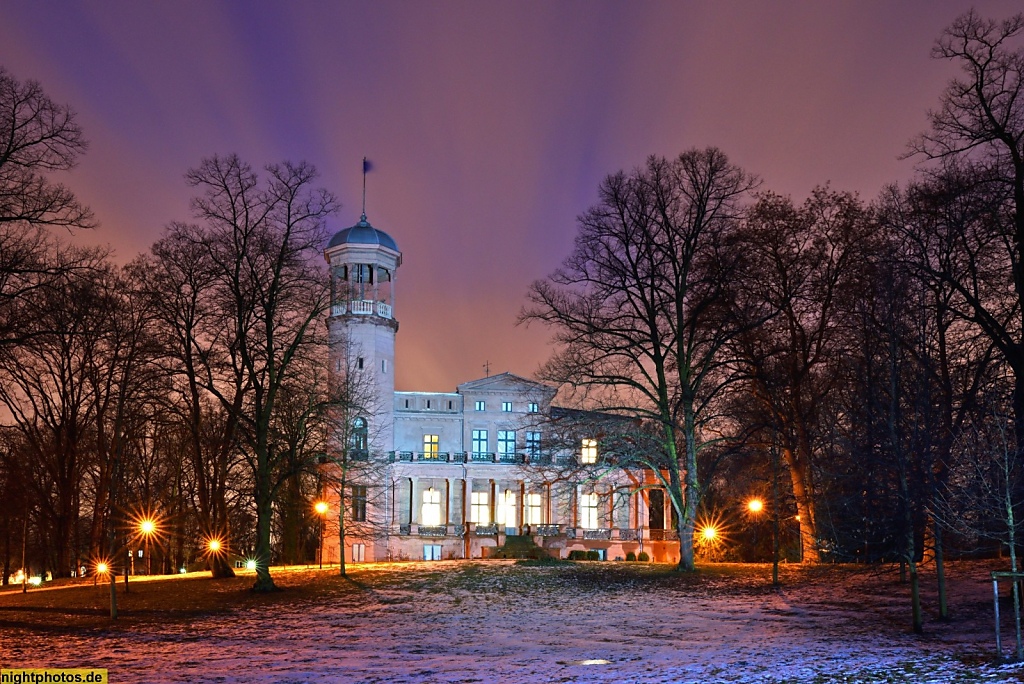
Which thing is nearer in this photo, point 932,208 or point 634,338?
point 932,208

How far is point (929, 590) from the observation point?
2164 centimetres

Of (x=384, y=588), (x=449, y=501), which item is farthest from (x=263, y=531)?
(x=449, y=501)

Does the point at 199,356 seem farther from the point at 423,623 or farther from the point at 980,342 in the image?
the point at 980,342

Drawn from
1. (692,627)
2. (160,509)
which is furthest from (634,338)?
(160,509)

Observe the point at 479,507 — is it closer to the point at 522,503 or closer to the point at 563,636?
the point at 522,503

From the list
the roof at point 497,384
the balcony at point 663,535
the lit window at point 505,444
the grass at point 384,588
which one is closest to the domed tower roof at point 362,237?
the roof at point 497,384

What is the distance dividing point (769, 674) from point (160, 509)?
4277 centimetres

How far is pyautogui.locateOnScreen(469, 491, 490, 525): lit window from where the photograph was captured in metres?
69.2

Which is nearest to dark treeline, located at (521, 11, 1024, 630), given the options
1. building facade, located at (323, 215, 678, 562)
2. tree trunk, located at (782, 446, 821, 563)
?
tree trunk, located at (782, 446, 821, 563)

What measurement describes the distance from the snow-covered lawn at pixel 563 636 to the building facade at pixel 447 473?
32005 mm

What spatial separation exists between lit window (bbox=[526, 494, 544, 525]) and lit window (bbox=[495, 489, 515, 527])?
112cm

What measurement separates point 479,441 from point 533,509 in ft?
20.5

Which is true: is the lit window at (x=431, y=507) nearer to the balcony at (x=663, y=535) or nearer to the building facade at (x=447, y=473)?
the building facade at (x=447, y=473)

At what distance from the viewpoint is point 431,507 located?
6975 centimetres
